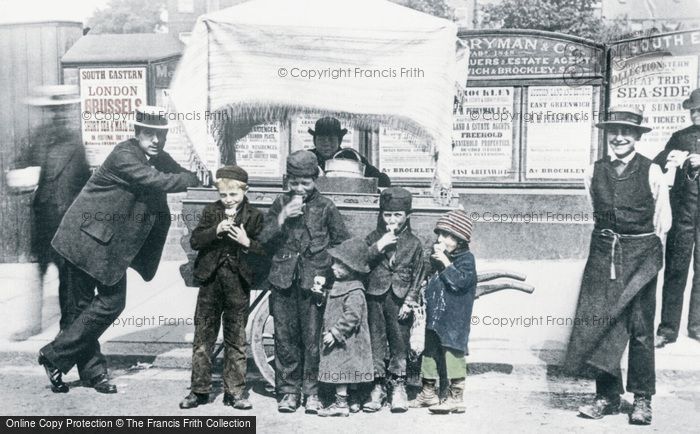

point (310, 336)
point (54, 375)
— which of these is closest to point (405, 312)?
point (310, 336)

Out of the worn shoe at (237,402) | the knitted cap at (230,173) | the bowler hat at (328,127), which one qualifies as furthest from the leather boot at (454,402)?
the bowler hat at (328,127)

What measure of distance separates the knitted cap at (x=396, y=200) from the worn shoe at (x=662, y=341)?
2.32 m

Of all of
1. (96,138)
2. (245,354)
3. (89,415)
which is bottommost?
(89,415)

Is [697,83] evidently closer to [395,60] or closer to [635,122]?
[635,122]

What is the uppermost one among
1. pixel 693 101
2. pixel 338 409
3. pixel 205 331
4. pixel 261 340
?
pixel 693 101

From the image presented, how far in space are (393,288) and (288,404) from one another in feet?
3.31

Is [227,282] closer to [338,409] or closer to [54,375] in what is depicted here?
[338,409]

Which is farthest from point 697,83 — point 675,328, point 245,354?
point 245,354

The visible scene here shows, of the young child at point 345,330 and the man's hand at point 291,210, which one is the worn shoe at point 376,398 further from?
the man's hand at point 291,210

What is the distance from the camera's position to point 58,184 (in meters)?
5.90

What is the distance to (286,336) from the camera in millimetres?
5273

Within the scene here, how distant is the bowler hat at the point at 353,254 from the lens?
17.0 ft

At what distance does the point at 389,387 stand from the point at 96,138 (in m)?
2.74

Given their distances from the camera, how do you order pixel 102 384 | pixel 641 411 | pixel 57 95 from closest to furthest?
pixel 641 411
pixel 102 384
pixel 57 95
